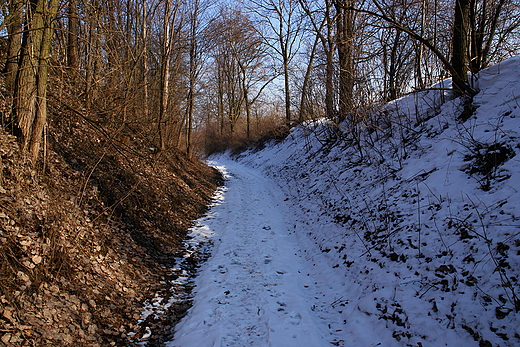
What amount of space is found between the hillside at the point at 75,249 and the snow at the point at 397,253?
878mm

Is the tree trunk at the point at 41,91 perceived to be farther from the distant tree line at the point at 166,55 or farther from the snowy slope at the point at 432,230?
the snowy slope at the point at 432,230

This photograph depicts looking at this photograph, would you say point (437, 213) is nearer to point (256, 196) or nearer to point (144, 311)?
point (144, 311)

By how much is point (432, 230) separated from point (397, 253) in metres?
0.65

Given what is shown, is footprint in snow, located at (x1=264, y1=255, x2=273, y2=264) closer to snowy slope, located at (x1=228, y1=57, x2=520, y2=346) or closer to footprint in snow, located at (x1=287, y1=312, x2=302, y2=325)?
snowy slope, located at (x1=228, y1=57, x2=520, y2=346)

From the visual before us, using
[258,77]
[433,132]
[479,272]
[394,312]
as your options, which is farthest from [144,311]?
[258,77]

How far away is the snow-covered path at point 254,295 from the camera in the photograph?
3750mm

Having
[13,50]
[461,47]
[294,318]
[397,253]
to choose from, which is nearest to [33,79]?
[13,50]

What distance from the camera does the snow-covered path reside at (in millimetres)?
3750

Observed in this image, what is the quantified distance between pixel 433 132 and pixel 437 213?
12.0 ft

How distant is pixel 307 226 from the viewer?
7773mm

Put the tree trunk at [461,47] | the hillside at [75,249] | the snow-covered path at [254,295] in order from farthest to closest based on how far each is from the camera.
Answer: the tree trunk at [461,47] < the snow-covered path at [254,295] < the hillside at [75,249]

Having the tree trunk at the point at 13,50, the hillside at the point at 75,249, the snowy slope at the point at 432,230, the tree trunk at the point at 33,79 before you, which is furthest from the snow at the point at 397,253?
the tree trunk at the point at 13,50

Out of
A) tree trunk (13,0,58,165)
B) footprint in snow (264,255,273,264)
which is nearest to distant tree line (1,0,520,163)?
tree trunk (13,0,58,165)

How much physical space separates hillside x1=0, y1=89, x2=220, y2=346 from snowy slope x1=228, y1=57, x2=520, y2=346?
2.93m
